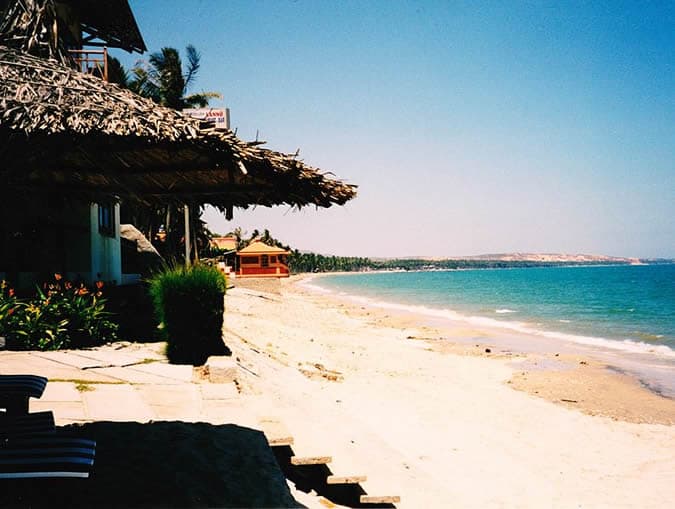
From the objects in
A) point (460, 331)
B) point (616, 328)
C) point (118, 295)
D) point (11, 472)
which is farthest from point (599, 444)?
point (616, 328)

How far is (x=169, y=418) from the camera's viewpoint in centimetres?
489

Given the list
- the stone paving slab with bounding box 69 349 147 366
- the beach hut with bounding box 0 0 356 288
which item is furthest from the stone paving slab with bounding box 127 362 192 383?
the beach hut with bounding box 0 0 356 288

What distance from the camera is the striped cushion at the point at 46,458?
2.14 m

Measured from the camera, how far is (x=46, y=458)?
2.24 metres

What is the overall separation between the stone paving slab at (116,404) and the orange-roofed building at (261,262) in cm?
2632

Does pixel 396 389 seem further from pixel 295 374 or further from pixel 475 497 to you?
pixel 475 497

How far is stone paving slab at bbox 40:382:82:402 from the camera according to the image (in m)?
5.18

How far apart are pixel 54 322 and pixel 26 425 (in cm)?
535

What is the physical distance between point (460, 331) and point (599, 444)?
15.9 m

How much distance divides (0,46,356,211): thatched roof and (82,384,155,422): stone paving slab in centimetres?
196

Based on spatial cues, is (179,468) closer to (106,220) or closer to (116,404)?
(116,404)

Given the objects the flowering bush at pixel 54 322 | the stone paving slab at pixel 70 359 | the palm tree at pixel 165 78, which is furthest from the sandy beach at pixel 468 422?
the palm tree at pixel 165 78

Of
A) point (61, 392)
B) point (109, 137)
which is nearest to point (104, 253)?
point (61, 392)

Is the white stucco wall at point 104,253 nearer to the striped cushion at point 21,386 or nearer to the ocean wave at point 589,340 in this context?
the striped cushion at point 21,386
